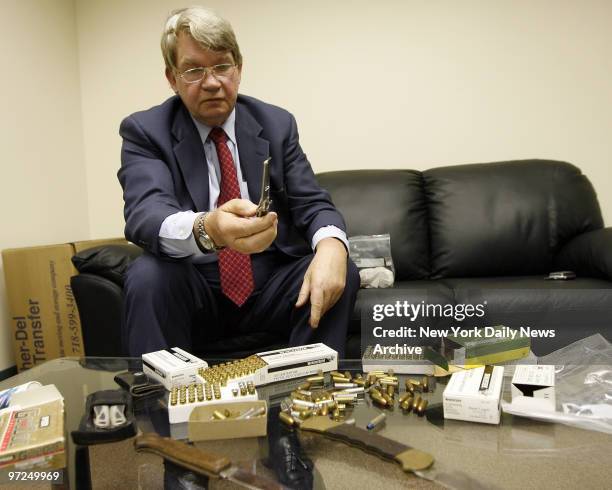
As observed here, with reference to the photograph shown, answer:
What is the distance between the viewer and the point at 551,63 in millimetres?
2414

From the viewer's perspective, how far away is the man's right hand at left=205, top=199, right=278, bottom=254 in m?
1.09

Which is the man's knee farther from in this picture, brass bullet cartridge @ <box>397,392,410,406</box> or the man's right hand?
brass bullet cartridge @ <box>397,392,410,406</box>

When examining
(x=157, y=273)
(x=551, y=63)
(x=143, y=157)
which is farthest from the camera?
(x=551, y=63)

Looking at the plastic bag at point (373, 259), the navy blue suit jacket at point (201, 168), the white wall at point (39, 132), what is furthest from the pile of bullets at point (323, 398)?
the white wall at point (39, 132)

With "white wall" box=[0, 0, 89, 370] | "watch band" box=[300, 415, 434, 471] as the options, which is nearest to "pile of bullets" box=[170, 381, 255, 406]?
"watch band" box=[300, 415, 434, 471]

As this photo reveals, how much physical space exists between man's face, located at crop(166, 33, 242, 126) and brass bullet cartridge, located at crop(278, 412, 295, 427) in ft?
2.92

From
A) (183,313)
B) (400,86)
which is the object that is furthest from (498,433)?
(400,86)

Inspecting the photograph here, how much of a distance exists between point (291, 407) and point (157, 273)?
21.4 inches

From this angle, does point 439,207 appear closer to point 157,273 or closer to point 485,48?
point 485,48

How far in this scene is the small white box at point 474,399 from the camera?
0.74 metres

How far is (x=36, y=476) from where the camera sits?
0.68 m

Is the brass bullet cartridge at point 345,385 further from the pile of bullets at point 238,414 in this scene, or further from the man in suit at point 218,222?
the man in suit at point 218,222

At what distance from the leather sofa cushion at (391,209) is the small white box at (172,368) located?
1.29 meters

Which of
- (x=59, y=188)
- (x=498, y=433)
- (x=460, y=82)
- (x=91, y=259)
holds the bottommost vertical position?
(x=498, y=433)
